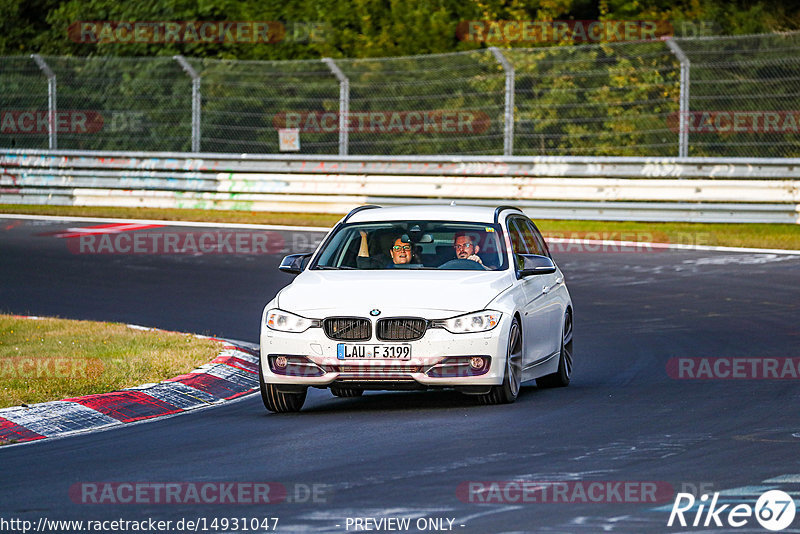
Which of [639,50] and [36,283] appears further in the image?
[639,50]

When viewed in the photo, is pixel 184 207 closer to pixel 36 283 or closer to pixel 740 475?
pixel 36 283

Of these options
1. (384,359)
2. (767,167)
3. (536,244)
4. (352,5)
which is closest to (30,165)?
(352,5)

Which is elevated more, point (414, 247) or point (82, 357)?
point (414, 247)

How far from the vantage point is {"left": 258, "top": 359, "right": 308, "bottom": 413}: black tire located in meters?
10.4

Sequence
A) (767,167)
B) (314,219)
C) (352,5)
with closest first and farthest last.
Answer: (767,167)
(314,219)
(352,5)

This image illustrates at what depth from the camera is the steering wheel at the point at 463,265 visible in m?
11.0

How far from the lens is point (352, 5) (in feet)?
113

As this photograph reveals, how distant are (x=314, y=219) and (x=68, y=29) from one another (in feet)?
40.9
